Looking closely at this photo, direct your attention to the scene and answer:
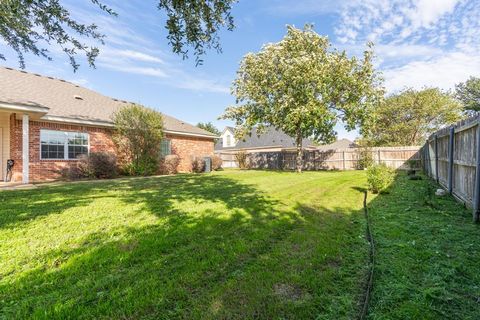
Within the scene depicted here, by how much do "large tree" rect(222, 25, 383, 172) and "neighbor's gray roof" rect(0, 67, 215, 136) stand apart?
21.5ft

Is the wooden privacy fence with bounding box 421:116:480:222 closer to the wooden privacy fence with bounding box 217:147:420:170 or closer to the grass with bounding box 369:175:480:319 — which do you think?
the grass with bounding box 369:175:480:319

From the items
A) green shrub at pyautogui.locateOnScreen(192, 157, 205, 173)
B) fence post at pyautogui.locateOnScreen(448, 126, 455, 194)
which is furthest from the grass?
green shrub at pyautogui.locateOnScreen(192, 157, 205, 173)

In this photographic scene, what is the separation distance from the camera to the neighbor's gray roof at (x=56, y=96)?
12.4 metres

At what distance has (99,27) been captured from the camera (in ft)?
21.8

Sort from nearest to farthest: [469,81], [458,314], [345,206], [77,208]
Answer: [458,314], [77,208], [345,206], [469,81]

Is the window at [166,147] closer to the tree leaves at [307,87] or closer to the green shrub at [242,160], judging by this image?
the tree leaves at [307,87]

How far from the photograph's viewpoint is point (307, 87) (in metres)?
16.1

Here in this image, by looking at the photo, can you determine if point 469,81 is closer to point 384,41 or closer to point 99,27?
point 384,41

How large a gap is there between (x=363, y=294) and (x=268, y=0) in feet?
37.5

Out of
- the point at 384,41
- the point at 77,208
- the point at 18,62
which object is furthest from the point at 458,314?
the point at 384,41

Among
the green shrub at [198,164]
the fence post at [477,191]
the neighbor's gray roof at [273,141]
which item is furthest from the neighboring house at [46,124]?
the neighbor's gray roof at [273,141]

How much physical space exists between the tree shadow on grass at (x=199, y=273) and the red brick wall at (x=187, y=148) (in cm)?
1441

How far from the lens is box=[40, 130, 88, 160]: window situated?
1245 centimetres

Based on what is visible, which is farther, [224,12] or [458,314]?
[224,12]
